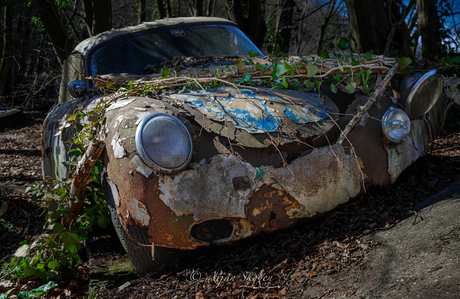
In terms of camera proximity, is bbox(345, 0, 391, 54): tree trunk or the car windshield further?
bbox(345, 0, 391, 54): tree trunk

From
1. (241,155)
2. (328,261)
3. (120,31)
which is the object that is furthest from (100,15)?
(328,261)

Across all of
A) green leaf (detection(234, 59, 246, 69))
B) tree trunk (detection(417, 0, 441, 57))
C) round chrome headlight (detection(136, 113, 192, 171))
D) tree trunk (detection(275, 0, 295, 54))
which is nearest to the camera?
round chrome headlight (detection(136, 113, 192, 171))

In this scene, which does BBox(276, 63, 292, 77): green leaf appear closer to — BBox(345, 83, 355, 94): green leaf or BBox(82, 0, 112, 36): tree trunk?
BBox(345, 83, 355, 94): green leaf

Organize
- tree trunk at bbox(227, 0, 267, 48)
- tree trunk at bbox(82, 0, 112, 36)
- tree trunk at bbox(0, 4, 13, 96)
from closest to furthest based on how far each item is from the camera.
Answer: tree trunk at bbox(82, 0, 112, 36) < tree trunk at bbox(227, 0, 267, 48) < tree trunk at bbox(0, 4, 13, 96)

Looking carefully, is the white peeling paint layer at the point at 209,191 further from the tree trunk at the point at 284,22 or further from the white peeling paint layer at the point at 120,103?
the tree trunk at the point at 284,22

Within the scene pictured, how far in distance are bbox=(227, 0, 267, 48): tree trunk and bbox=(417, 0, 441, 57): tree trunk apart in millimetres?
4057

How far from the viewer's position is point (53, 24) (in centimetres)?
736

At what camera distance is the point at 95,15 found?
744 cm

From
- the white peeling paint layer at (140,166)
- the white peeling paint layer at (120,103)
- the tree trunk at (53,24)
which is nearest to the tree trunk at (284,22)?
the tree trunk at (53,24)

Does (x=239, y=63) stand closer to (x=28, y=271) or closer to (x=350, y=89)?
(x=350, y=89)

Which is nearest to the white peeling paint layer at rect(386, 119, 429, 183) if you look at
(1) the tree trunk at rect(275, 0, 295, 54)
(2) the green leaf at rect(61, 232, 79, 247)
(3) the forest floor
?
(3) the forest floor

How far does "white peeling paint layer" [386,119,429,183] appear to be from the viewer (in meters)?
2.36

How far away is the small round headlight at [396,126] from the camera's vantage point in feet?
7.57

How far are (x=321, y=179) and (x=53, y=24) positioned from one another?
7.18 metres
